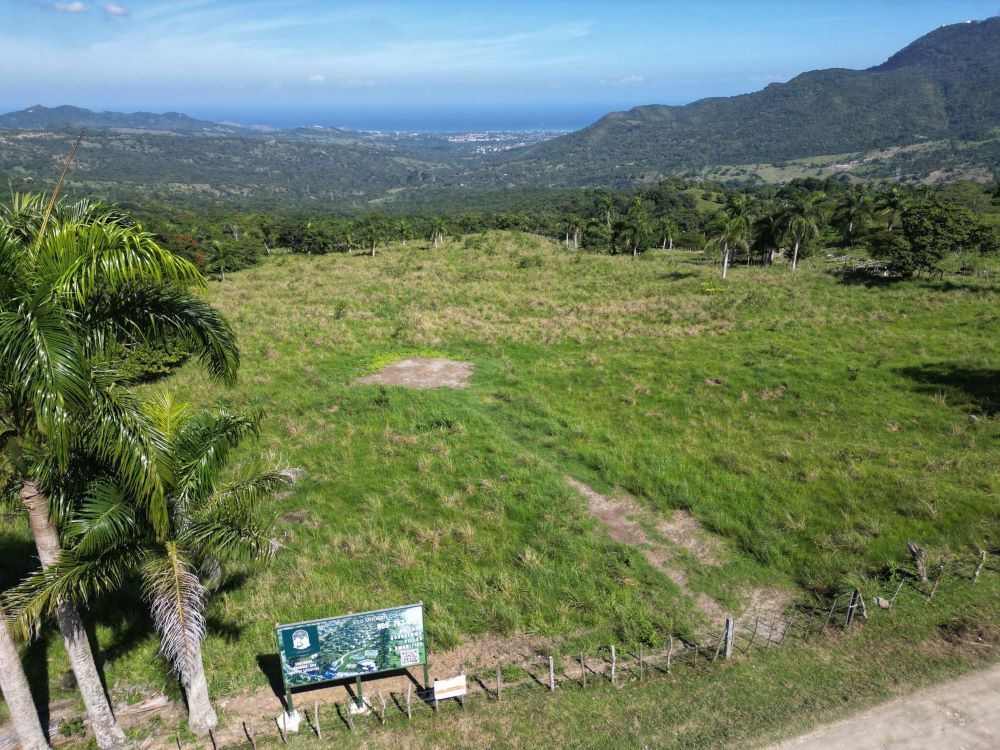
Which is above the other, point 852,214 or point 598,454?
point 852,214

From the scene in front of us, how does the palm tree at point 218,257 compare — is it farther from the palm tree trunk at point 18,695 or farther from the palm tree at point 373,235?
the palm tree trunk at point 18,695

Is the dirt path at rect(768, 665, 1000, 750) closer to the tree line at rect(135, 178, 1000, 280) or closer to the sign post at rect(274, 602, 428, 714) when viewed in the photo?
the sign post at rect(274, 602, 428, 714)

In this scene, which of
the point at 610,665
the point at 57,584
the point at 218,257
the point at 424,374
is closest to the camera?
the point at 57,584

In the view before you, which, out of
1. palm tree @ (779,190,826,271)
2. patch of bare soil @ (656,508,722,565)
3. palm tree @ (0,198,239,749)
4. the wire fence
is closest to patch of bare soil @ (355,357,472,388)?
patch of bare soil @ (656,508,722,565)

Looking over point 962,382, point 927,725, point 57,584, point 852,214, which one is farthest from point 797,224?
point 57,584

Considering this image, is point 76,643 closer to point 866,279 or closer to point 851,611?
point 851,611

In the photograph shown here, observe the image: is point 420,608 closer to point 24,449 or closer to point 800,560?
point 24,449
